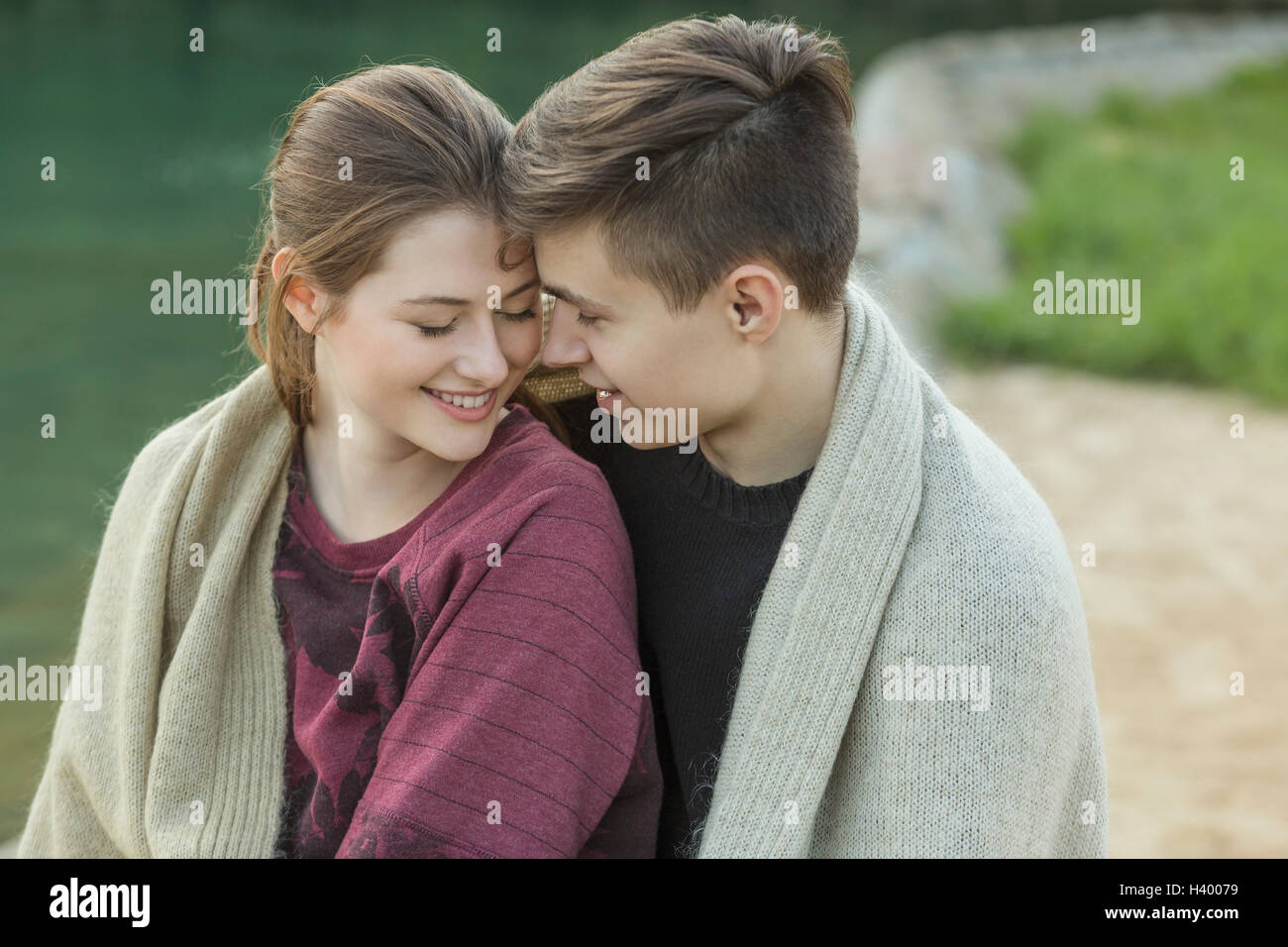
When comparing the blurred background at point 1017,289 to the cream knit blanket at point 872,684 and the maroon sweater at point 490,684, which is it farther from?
the maroon sweater at point 490,684

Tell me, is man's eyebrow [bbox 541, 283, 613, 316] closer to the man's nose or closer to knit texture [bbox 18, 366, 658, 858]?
the man's nose

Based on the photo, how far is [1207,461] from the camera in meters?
5.85

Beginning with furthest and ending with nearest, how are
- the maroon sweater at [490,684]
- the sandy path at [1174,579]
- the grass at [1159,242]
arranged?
1. the grass at [1159,242]
2. the sandy path at [1174,579]
3. the maroon sweater at [490,684]

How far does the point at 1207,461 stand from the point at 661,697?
14.5 ft

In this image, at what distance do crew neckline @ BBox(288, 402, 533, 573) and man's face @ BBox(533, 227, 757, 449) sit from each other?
158 millimetres

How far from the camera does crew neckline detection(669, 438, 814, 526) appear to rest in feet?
6.59

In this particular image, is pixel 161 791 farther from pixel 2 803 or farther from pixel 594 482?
pixel 2 803

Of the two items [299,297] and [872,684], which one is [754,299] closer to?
[872,684]

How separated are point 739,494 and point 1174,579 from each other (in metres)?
3.37

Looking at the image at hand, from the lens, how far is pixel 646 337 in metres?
1.94

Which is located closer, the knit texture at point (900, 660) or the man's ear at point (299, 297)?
the knit texture at point (900, 660)

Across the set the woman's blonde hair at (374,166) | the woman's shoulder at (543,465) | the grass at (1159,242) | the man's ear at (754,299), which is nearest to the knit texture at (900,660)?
the man's ear at (754,299)

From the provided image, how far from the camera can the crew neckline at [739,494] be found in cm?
201

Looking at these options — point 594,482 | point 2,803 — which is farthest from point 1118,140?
point 594,482
